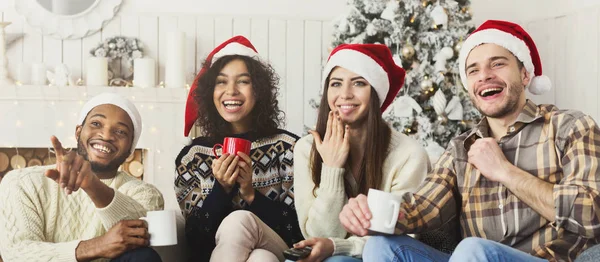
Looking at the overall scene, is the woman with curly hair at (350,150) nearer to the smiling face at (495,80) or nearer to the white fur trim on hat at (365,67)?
the white fur trim on hat at (365,67)

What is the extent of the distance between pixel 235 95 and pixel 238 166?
31 centimetres

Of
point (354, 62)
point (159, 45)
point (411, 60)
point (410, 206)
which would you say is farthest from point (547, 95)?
point (410, 206)

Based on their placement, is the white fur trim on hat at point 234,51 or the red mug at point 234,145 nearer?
the red mug at point 234,145

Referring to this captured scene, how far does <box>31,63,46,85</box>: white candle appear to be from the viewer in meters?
4.41

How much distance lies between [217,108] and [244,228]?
57cm

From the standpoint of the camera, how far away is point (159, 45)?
4707 mm

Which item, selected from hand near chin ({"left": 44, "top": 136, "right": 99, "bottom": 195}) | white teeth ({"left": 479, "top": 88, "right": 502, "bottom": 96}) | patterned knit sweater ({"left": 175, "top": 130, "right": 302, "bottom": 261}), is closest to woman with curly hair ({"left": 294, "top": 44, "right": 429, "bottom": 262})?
patterned knit sweater ({"left": 175, "top": 130, "right": 302, "bottom": 261})

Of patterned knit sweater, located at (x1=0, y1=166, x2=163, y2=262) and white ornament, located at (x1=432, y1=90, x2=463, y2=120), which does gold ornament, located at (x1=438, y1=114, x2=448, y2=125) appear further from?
patterned knit sweater, located at (x1=0, y1=166, x2=163, y2=262)

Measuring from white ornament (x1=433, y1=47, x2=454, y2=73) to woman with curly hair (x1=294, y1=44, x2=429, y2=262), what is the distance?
1720 millimetres

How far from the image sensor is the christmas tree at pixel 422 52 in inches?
165

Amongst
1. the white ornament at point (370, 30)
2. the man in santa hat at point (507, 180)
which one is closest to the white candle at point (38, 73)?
the white ornament at point (370, 30)

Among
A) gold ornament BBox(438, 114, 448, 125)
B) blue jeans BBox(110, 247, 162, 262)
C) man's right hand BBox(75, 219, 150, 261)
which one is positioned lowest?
blue jeans BBox(110, 247, 162, 262)

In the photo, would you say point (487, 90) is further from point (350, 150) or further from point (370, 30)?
point (370, 30)

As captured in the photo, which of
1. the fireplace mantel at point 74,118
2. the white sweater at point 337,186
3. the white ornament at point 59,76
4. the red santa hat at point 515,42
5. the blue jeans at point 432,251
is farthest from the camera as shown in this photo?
the white ornament at point 59,76
